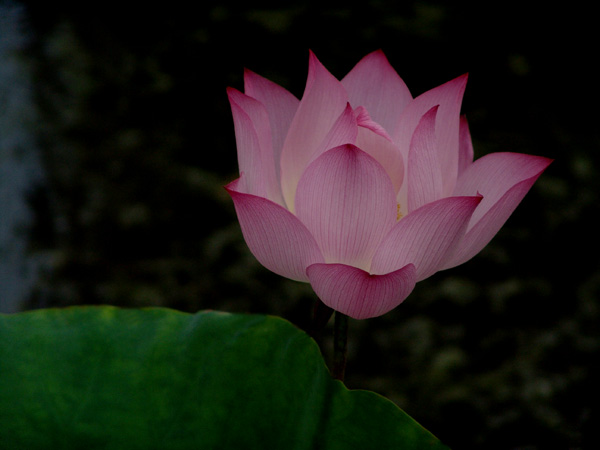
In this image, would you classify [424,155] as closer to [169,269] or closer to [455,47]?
[169,269]

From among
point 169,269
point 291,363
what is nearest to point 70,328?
point 291,363

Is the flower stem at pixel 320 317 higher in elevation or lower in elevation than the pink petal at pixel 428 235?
lower

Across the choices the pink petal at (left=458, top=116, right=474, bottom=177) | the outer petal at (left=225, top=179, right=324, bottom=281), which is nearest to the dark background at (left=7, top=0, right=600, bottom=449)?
the pink petal at (left=458, top=116, right=474, bottom=177)

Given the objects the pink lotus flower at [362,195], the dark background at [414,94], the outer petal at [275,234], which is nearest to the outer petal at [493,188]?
the pink lotus flower at [362,195]

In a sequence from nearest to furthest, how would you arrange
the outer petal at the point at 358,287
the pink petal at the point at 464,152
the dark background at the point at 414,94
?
the outer petal at the point at 358,287 → the pink petal at the point at 464,152 → the dark background at the point at 414,94

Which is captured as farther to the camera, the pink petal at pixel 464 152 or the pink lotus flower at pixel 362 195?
the pink petal at pixel 464 152

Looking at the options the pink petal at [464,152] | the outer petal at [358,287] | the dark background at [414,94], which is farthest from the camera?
the dark background at [414,94]

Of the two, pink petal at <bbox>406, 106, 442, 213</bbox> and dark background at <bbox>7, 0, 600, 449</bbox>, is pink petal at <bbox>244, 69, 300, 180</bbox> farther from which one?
dark background at <bbox>7, 0, 600, 449</bbox>

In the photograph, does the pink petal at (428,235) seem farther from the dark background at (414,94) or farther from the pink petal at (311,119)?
the dark background at (414,94)
